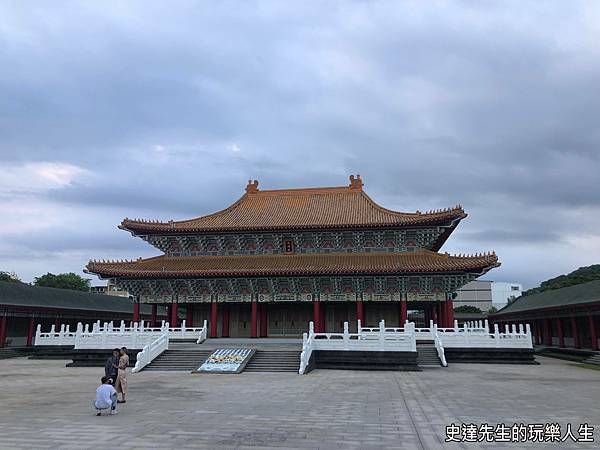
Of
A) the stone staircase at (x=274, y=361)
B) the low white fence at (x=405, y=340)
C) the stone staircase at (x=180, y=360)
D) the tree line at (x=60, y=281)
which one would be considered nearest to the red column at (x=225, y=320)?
the stone staircase at (x=180, y=360)

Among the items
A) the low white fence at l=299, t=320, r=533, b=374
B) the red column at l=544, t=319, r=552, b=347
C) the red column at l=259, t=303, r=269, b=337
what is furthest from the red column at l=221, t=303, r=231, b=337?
the red column at l=544, t=319, r=552, b=347

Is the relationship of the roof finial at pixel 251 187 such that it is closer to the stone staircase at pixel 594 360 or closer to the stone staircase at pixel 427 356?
the stone staircase at pixel 427 356

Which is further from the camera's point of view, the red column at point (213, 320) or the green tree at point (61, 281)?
the green tree at point (61, 281)

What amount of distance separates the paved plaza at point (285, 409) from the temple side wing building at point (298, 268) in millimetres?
9939

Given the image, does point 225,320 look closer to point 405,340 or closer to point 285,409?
point 405,340

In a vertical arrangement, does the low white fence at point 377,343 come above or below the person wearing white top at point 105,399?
above

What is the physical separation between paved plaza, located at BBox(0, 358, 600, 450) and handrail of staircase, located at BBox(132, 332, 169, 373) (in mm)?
2475

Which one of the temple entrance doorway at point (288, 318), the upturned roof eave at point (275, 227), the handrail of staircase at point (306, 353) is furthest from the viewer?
the temple entrance doorway at point (288, 318)

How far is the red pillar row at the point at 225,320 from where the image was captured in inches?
1315

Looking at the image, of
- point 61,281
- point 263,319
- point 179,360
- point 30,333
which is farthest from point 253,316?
point 61,281

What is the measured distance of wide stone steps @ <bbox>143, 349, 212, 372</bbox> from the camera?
76.5 ft

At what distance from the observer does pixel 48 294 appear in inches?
1720

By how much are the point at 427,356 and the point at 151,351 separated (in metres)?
14.4

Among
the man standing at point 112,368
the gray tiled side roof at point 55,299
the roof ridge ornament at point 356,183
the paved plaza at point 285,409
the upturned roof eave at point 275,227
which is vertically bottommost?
the paved plaza at point 285,409
